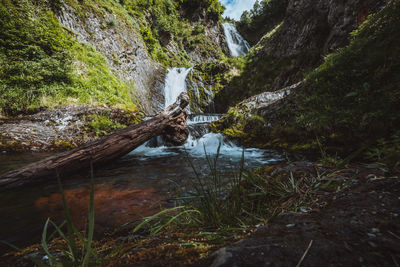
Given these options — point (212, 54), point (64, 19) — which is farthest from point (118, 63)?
point (212, 54)

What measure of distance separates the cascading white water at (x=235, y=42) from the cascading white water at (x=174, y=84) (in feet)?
59.9

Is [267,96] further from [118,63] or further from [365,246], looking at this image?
[118,63]

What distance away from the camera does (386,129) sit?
7.78 feet

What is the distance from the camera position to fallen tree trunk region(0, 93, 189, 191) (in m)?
2.42

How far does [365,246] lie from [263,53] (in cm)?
1599

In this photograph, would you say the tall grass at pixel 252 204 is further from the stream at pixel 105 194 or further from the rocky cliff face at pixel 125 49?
the rocky cliff face at pixel 125 49

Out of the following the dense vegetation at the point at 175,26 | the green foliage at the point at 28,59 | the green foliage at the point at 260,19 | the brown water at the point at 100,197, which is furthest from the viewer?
the green foliage at the point at 260,19

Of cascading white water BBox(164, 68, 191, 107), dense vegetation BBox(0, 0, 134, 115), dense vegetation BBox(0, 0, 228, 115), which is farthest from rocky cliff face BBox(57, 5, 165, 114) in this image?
dense vegetation BBox(0, 0, 134, 115)

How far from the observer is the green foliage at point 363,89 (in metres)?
2.50

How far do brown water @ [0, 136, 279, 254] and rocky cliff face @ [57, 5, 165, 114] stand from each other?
8.38 metres

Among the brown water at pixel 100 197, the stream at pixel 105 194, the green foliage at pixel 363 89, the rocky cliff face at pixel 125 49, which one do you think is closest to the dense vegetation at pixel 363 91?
the green foliage at pixel 363 89

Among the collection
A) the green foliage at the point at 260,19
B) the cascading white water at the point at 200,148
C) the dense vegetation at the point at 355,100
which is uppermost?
the green foliage at the point at 260,19

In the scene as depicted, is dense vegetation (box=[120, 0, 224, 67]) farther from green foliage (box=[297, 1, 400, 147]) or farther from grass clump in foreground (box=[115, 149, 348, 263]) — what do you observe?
grass clump in foreground (box=[115, 149, 348, 263])

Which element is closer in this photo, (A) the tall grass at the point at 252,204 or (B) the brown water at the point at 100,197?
(A) the tall grass at the point at 252,204
